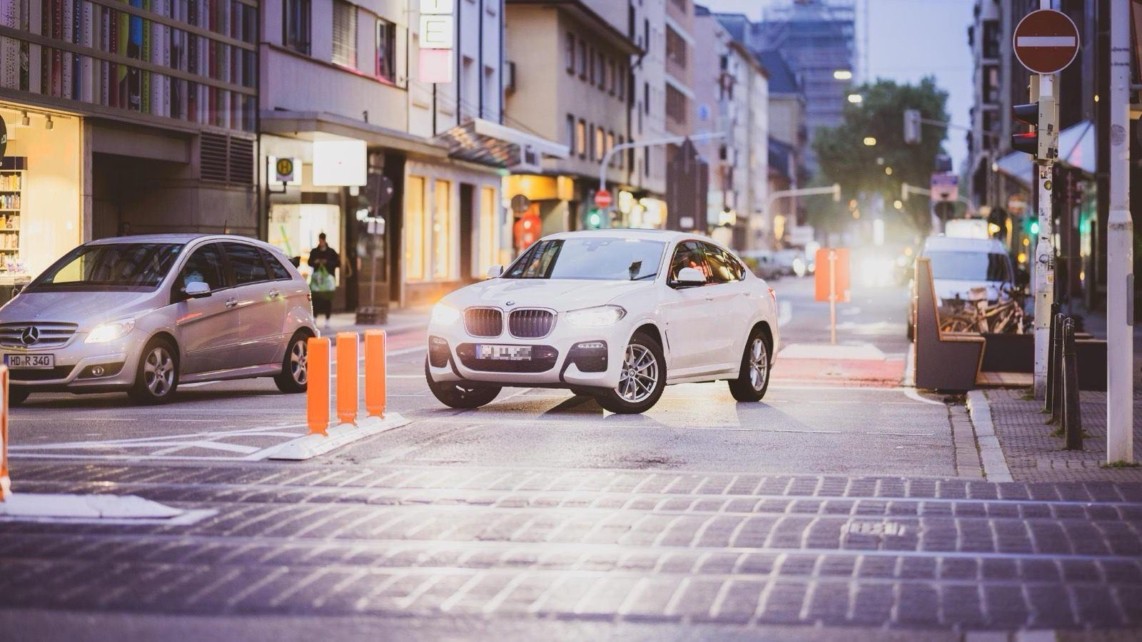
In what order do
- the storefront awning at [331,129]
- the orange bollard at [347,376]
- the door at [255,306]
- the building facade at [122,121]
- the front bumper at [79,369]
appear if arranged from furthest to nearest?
the storefront awning at [331,129] < the building facade at [122,121] < the door at [255,306] < the front bumper at [79,369] < the orange bollard at [347,376]

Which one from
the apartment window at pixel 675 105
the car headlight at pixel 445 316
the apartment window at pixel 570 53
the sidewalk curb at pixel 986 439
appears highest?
the apartment window at pixel 675 105

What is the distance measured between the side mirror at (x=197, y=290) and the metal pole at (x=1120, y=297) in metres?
8.74

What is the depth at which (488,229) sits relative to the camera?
5559cm

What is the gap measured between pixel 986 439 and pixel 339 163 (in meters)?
24.8

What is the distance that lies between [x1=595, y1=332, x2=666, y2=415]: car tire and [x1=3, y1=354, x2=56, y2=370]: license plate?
15.6 ft

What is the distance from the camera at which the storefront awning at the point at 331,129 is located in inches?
1375

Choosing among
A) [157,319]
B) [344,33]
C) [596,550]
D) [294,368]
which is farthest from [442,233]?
[596,550]

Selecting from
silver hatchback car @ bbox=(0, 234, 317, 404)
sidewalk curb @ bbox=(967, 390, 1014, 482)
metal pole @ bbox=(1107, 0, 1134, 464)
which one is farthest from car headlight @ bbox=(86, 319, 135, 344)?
metal pole @ bbox=(1107, 0, 1134, 464)

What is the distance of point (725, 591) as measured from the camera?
725 centimetres

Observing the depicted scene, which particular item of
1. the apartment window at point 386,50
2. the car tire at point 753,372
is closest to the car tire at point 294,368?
the car tire at point 753,372

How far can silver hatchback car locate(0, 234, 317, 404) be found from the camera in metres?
16.1

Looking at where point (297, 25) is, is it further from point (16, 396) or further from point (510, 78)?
point (510, 78)

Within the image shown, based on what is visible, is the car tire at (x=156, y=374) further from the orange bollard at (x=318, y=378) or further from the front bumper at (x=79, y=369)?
the orange bollard at (x=318, y=378)

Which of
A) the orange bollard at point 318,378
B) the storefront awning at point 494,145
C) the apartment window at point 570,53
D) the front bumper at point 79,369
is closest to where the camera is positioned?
the orange bollard at point 318,378
